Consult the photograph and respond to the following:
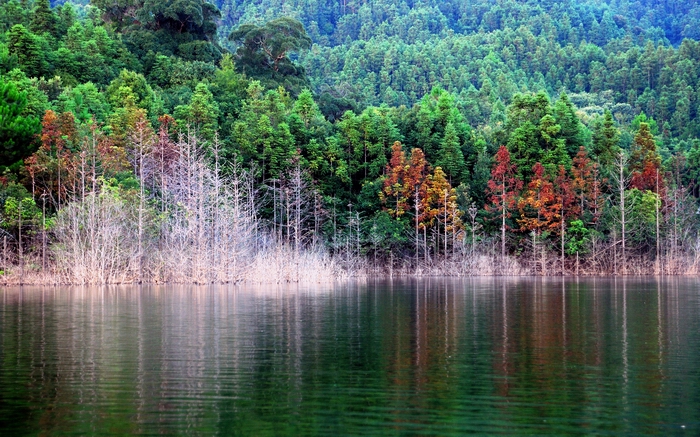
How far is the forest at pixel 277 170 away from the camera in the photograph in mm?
37219

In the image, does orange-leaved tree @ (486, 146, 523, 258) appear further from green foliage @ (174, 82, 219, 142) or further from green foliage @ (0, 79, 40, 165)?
green foliage @ (0, 79, 40, 165)

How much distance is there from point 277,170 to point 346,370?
43.2 meters

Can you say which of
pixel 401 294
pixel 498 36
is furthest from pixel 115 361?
pixel 498 36

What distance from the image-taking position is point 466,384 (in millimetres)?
12000

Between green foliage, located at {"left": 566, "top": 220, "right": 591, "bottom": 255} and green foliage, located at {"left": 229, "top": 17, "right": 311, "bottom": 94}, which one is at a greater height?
green foliage, located at {"left": 229, "top": 17, "right": 311, "bottom": 94}

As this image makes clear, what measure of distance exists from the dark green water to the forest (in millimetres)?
12843

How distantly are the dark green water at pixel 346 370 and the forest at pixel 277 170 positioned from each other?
12.8 meters

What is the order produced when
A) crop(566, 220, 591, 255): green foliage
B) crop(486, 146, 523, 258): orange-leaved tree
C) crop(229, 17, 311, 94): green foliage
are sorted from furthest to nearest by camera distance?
crop(229, 17, 311, 94): green foliage → crop(486, 146, 523, 258): orange-leaved tree → crop(566, 220, 591, 255): green foliage

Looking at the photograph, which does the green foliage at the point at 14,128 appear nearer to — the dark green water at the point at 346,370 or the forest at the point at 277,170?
the forest at the point at 277,170

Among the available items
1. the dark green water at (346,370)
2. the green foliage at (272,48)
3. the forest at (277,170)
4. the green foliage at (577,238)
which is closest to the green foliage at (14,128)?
the forest at (277,170)

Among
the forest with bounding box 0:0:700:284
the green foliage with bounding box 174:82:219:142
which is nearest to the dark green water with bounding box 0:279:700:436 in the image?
the forest with bounding box 0:0:700:284

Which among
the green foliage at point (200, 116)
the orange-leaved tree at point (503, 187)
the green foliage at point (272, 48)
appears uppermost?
the green foliage at point (272, 48)

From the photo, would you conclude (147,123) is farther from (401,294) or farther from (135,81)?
(401,294)

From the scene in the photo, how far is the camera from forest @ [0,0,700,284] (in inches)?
1465
